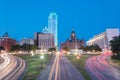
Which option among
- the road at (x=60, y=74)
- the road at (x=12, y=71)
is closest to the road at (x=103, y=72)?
the road at (x=60, y=74)

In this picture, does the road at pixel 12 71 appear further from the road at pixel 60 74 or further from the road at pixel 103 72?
the road at pixel 103 72

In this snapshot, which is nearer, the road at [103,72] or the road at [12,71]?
the road at [103,72]

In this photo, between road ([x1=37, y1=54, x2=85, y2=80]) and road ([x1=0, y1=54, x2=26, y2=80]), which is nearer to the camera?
road ([x1=37, y1=54, x2=85, y2=80])

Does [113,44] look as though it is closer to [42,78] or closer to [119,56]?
[119,56]

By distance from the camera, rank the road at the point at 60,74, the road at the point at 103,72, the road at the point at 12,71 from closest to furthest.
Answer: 1. the road at the point at 103,72
2. the road at the point at 60,74
3. the road at the point at 12,71

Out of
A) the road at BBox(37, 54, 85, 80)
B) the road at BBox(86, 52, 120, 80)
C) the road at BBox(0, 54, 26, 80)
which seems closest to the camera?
the road at BBox(86, 52, 120, 80)

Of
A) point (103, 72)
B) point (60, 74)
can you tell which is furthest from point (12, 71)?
point (103, 72)

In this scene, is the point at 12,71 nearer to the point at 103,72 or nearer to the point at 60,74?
the point at 60,74

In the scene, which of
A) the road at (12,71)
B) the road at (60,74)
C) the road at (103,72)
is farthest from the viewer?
the road at (12,71)

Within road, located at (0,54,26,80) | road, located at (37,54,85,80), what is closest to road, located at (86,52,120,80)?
road, located at (37,54,85,80)

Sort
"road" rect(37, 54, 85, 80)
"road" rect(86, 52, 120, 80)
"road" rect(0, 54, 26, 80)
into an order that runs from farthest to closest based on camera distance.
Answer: "road" rect(0, 54, 26, 80)
"road" rect(37, 54, 85, 80)
"road" rect(86, 52, 120, 80)

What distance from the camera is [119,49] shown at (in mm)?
133625

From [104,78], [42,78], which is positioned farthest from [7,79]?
[104,78]

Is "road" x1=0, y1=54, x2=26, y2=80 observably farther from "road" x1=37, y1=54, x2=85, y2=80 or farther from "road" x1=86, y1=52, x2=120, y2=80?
"road" x1=86, y1=52, x2=120, y2=80
